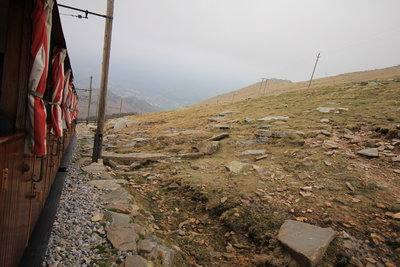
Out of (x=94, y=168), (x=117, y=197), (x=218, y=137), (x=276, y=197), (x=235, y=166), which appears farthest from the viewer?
(x=218, y=137)

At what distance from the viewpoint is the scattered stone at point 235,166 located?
23.8 ft

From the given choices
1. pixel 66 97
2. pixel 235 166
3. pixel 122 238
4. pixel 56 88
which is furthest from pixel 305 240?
pixel 66 97

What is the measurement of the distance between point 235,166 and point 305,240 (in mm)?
3693

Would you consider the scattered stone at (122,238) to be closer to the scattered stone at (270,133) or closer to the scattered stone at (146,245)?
the scattered stone at (146,245)

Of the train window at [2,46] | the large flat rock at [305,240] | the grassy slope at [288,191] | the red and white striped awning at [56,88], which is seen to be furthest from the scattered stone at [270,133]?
the train window at [2,46]

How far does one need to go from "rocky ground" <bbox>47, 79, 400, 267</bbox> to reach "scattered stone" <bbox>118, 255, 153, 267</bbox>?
0.06 ft

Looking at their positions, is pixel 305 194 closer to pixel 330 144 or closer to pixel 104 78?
pixel 330 144

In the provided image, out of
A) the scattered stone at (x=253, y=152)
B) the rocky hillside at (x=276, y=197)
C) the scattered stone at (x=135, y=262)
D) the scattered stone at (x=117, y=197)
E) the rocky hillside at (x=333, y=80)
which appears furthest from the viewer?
the rocky hillside at (x=333, y=80)

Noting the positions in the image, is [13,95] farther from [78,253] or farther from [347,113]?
[347,113]

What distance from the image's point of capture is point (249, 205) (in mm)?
5352

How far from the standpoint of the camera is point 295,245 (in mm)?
3920

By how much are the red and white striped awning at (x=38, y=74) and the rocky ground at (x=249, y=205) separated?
71.4 inches

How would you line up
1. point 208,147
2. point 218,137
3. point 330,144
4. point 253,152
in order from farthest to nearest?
1. point 218,137
2. point 208,147
3. point 253,152
4. point 330,144

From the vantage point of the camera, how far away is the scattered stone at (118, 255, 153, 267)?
3.12 m
